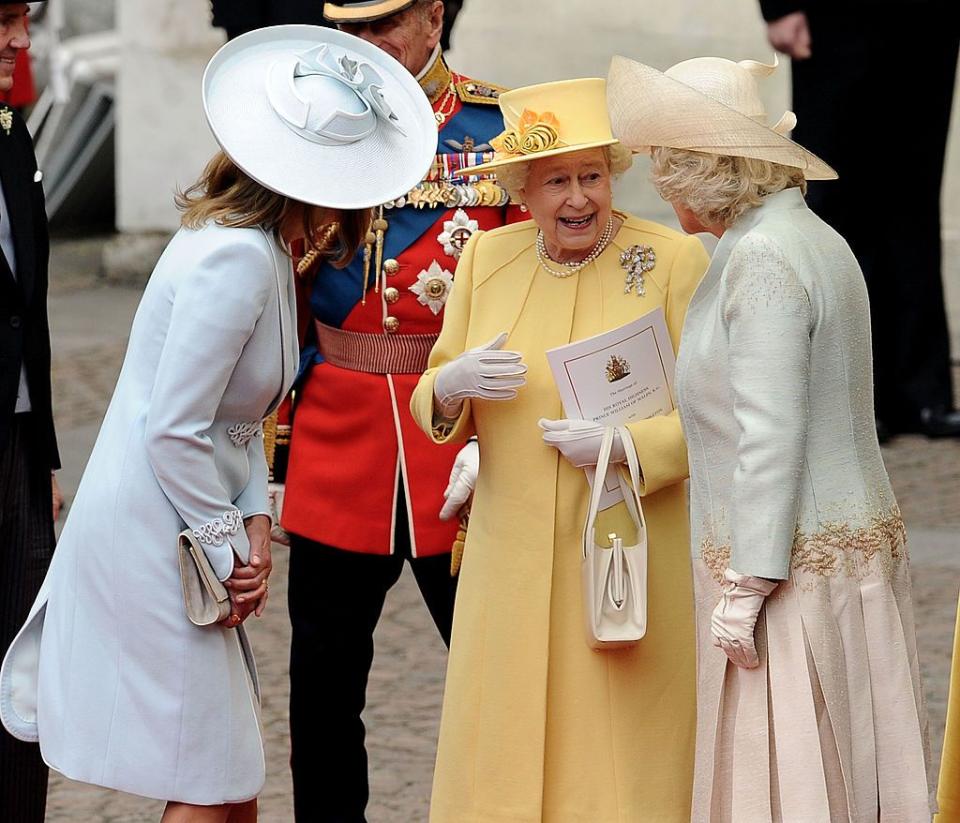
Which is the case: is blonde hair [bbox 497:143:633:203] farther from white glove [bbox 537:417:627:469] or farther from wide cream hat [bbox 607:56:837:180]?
white glove [bbox 537:417:627:469]

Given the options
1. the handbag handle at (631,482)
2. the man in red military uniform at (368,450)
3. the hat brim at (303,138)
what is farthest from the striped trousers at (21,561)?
the handbag handle at (631,482)

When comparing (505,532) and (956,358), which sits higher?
(956,358)

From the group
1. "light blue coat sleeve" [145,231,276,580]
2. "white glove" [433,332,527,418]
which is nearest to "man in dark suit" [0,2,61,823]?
"light blue coat sleeve" [145,231,276,580]

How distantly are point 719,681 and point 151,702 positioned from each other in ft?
2.90

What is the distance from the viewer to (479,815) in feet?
10.9

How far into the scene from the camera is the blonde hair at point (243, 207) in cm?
294

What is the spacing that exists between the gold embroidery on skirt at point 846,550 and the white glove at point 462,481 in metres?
0.68

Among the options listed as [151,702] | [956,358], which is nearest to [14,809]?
[151,702]

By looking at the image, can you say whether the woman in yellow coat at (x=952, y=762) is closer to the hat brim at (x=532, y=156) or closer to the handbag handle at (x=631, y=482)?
the handbag handle at (x=631, y=482)

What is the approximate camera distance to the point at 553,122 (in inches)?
128

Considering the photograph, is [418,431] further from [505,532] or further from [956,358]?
[956,358]

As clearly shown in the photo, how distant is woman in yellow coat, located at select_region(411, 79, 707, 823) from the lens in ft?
10.7

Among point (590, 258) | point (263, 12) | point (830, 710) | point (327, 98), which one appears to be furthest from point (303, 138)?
point (263, 12)

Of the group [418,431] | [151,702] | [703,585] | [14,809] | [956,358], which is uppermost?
[956,358]
